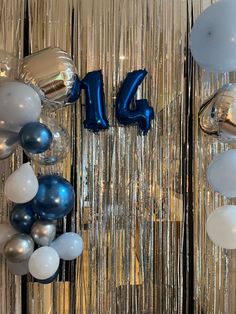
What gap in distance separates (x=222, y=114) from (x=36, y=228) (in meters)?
0.86

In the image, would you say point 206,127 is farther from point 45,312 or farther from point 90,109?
point 45,312

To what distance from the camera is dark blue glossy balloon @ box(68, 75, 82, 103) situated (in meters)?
1.69

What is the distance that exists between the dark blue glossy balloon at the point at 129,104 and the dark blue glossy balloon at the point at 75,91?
0.59ft

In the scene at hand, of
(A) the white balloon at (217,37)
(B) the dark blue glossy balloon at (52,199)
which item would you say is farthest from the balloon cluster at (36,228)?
(A) the white balloon at (217,37)

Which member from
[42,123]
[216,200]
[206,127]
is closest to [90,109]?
[42,123]

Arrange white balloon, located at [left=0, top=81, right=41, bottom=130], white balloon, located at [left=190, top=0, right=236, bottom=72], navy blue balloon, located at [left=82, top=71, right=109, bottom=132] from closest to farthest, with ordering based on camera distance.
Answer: white balloon, located at [left=0, top=81, right=41, bottom=130]
white balloon, located at [left=190, top=0, right=236, bottom=72]
navy blue balloon, located at [left=82, top=71, right=109, bottom=132]

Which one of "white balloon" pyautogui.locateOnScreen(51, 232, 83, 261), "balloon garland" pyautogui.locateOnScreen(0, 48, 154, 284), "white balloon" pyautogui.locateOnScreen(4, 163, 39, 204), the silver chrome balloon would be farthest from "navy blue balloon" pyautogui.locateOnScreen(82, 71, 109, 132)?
"white balloon" pyautogui.locateOnScreen(51, 232, 83, 261)

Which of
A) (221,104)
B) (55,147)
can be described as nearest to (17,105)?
(55,147)

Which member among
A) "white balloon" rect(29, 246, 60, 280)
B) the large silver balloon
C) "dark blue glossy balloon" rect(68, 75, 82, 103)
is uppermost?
"dark blue glossy balloon" rect(68, 75, 82, 103)

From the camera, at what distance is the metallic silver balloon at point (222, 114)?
5.27 feet

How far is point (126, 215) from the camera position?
186 centimetres

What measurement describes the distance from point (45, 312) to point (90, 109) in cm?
92

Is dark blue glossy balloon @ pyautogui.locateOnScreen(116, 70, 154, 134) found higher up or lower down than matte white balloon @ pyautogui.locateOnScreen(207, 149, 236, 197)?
higher up

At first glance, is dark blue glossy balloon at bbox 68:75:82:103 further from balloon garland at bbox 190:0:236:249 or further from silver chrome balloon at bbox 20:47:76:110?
balloon garland at bbox 190:0:236:249
